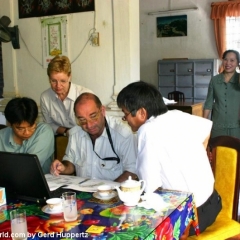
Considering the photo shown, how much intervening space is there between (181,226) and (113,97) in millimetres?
2283

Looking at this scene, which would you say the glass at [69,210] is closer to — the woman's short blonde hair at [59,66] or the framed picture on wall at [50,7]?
the woman's short blonde hair at [59,66]

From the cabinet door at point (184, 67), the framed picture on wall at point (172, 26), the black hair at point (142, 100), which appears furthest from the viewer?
the framed picture on wall at point (172, 26)

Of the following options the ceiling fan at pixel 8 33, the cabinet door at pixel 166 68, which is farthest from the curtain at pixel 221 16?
the ceiling fan at pixel 8 33

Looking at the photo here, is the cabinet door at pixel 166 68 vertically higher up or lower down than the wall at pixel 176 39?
lower down

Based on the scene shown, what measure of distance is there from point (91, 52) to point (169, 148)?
2.34m

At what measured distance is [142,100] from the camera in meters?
1.75

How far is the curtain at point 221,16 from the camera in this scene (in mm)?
7355

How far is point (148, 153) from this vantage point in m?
1.61

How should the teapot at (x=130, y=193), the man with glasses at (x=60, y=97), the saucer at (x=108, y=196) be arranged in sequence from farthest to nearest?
1. the man with glasses at (x=60, y=97)
2. the saucer at (x=108, y=196)
3. the teapot at (x=130, y=193)

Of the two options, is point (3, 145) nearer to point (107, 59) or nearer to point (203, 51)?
point (107, 59)

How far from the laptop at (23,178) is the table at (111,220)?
0.15 feet

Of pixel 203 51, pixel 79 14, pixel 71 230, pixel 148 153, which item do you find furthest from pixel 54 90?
pixel 203 51

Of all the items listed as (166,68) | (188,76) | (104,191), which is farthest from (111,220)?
(166,68)

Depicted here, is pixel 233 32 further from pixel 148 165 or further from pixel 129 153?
pixel 148 165
